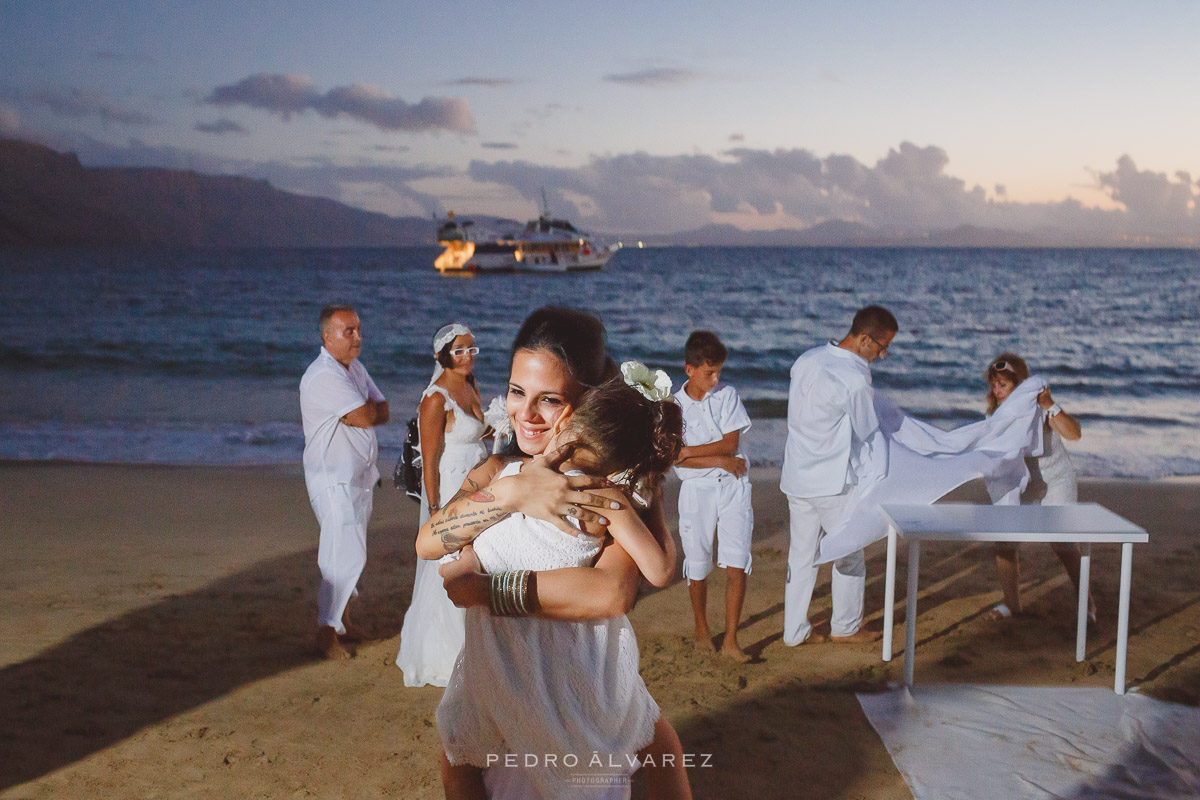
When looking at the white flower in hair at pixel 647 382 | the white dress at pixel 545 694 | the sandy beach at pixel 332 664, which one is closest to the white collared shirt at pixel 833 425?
the sandy beach at pixel 332 664

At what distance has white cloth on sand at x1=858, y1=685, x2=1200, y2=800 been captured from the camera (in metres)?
3.51

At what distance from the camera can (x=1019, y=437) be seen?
4.99 metres

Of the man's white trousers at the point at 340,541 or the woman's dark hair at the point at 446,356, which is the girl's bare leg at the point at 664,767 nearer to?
the woman's dark hair at the point at 446,356

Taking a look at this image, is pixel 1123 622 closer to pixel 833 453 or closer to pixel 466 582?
pixel 833 453

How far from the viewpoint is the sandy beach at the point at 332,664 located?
12.2 ft

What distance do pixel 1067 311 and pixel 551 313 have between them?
3956 cm

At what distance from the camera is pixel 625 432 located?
1712 mm

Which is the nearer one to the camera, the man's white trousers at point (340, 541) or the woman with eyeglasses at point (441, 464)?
the woman with eyeglasses at point (441, 464)

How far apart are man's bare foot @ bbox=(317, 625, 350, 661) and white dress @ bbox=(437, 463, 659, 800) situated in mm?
3292

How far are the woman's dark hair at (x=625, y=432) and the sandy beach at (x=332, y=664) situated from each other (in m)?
2.30

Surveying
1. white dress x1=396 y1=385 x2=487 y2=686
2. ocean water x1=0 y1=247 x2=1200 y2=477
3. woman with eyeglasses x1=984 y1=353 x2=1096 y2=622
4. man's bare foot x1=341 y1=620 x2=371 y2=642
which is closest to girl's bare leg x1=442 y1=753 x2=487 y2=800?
white dress x1=396 y1=385 x2=487 y2=686

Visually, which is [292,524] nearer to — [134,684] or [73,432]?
[134,684]

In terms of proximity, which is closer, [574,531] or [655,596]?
[574,531]

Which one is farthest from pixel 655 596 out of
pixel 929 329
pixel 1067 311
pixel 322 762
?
pixel 1067 311
